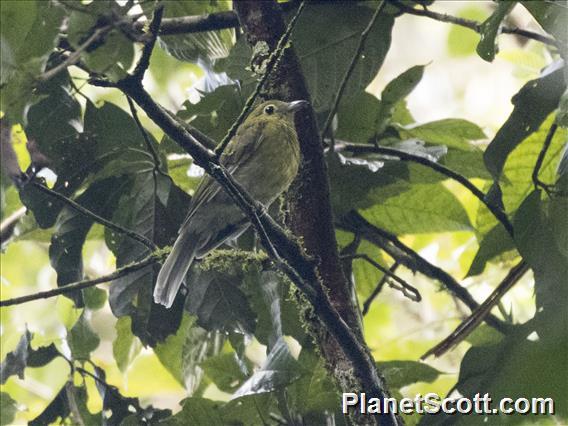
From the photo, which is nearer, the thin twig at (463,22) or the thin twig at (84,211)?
the thin twig at (84,211)

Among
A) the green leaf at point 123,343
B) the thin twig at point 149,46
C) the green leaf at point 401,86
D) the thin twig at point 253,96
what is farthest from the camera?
the green leaf at point 123,343

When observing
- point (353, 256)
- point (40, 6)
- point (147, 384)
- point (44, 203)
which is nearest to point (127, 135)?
point (44, 203)

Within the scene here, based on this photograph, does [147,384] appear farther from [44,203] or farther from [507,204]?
[507,204]

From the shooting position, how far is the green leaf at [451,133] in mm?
2842

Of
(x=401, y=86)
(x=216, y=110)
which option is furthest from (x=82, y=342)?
(x=401, y=86)

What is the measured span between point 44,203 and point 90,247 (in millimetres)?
1115

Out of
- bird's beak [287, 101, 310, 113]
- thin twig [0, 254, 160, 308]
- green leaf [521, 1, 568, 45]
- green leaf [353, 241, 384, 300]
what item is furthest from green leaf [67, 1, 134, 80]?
Answer: green leaf [353, 241, 384, 300]

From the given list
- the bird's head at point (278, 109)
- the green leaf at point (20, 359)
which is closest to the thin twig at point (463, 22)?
the bird's head at point (278, 109)

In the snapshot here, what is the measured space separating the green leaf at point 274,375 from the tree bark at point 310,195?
0.20 metres

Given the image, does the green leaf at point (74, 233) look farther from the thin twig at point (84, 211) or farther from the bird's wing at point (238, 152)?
the thin twig at point (84, 211)

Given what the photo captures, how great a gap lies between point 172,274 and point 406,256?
2.96ft

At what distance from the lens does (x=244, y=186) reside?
9.29ft

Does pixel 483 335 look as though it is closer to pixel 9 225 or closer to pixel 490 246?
pixel 490 246

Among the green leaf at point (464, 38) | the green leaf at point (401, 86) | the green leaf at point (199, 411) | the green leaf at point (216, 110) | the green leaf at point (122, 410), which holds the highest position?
the green leaf at point (464, 38)
